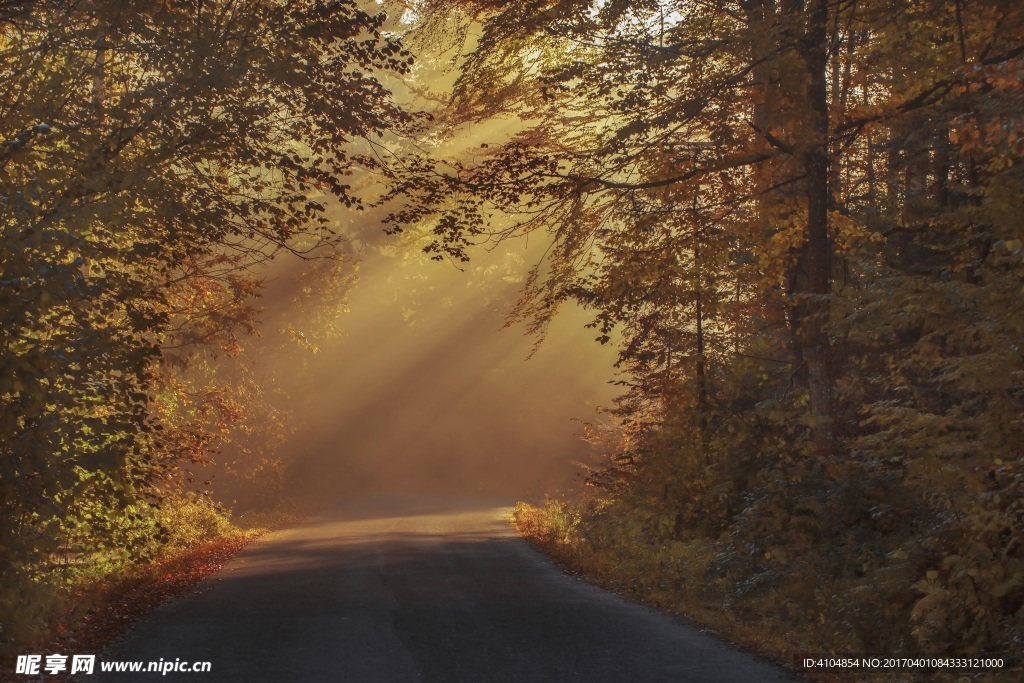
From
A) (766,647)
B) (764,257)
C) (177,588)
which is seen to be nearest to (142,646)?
(177,588)

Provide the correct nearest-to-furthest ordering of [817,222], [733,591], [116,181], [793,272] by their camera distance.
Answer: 1. [116,181]
2. [733,591]
3. [817,222]
4. [793,272]

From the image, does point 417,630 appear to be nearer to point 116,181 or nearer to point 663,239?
point 116,181

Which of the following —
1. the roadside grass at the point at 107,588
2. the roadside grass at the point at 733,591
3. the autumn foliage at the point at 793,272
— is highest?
the autumn foliage at the point at 793,272

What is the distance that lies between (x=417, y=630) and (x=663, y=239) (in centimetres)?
737

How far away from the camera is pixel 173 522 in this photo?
60.5 feet

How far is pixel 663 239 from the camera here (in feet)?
48.5

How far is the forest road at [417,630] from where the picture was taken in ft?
27.9

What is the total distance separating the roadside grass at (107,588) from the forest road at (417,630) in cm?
42

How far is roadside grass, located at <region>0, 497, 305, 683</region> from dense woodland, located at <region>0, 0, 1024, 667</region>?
39 centimetres

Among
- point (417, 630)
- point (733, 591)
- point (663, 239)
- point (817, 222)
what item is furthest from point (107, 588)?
point (817, 222)

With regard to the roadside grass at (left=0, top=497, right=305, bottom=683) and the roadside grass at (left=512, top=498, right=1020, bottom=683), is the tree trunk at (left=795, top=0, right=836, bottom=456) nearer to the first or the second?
the roadside grass at (left=512, top=498, right=1020, bottom=683)

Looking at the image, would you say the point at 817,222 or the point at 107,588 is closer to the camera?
the point at 107,588

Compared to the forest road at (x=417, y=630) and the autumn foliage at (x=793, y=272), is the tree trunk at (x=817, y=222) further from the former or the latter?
the forest road at (x=417, y=630)

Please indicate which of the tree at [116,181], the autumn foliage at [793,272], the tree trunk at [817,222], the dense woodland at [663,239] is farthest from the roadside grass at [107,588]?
the tree trunk at [817,222]
